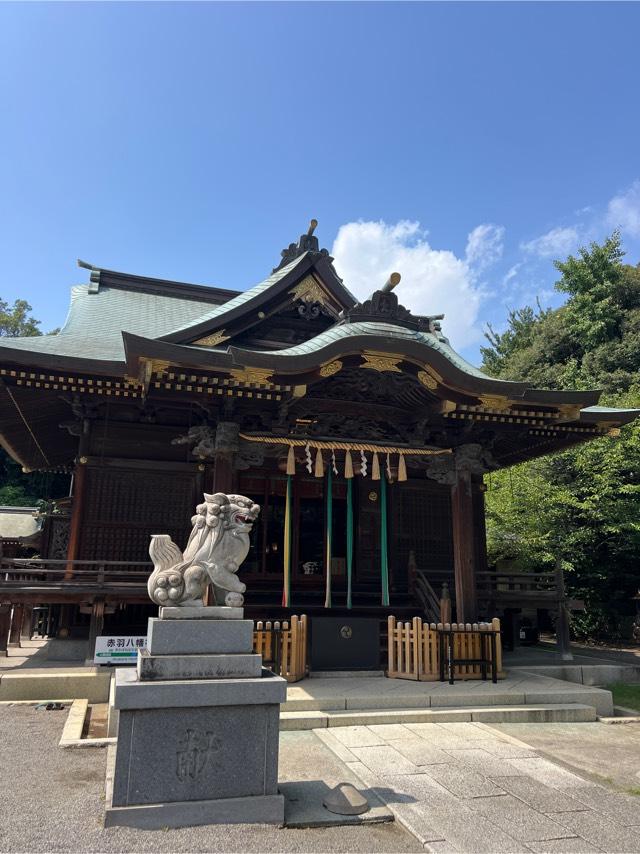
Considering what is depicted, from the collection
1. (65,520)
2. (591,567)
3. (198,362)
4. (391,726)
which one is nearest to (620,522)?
(591,567)

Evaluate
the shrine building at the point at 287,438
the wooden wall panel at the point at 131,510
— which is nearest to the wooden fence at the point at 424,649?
the shrine building at the point at 287,438

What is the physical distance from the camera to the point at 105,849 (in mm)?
3713

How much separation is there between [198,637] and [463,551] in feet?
22.4

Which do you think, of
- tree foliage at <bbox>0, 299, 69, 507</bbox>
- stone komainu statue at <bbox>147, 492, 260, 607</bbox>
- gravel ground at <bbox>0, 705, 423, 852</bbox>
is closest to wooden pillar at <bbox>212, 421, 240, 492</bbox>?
stone komainu statue at <bbox>147, 492, 260, 607</bbox>

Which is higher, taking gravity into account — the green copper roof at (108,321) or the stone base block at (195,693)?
the green copper roof at (108,321)

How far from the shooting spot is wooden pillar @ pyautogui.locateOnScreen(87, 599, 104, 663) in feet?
31.7

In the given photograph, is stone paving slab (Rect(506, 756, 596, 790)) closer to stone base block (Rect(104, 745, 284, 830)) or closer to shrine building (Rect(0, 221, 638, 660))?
stone base block (Rect(104, 745, 284, 830))

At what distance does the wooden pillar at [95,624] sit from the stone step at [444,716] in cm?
404

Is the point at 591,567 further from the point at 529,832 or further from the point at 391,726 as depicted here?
the point at 529,832

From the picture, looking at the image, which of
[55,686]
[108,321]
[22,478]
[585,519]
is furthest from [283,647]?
[22,478]

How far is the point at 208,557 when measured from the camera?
521 cm

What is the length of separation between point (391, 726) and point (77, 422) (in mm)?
7920

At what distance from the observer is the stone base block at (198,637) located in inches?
183

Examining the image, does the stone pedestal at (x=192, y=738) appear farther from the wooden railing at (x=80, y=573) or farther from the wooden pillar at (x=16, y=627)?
the wooden pillar at (x=16, y=627)
